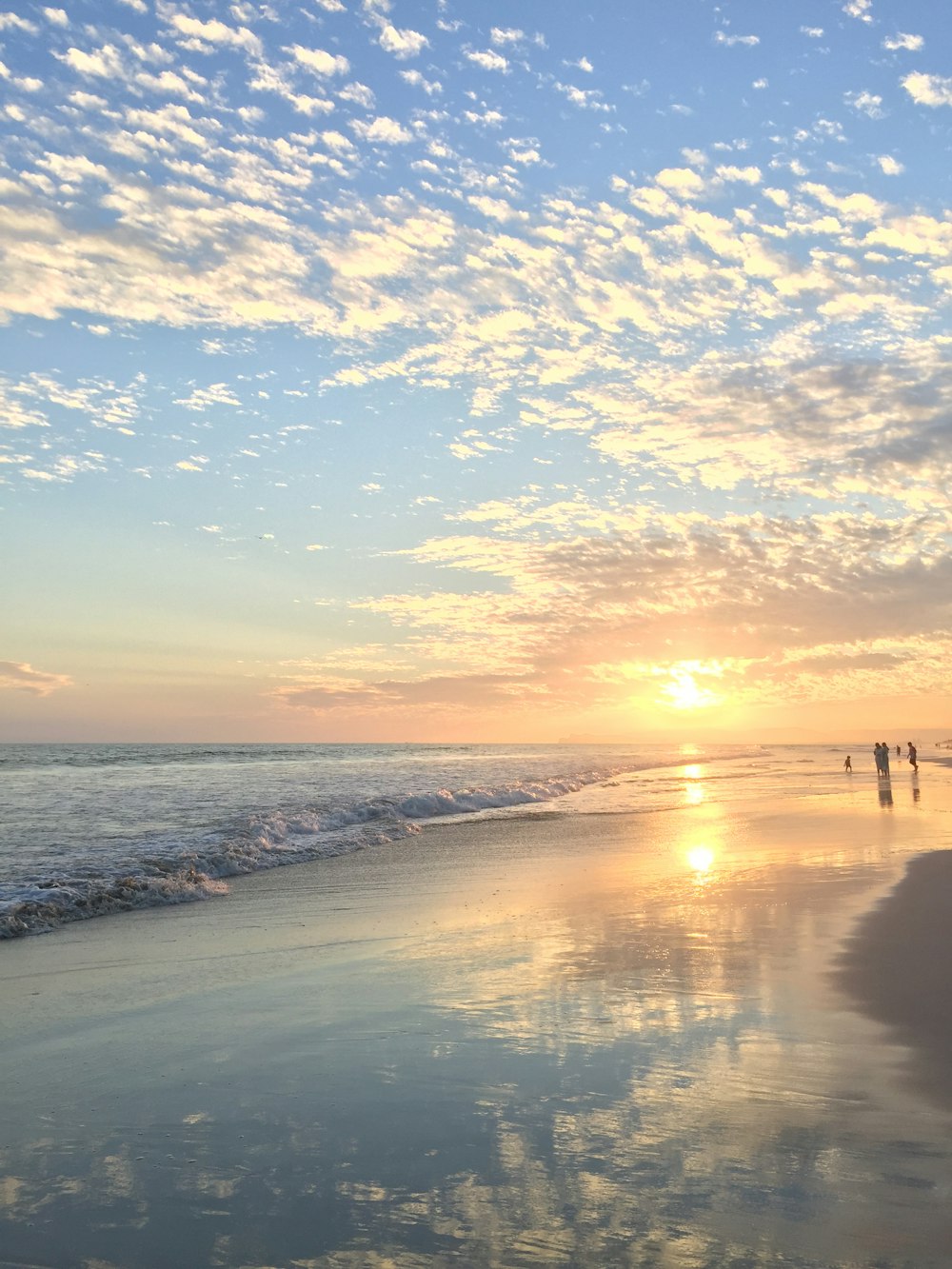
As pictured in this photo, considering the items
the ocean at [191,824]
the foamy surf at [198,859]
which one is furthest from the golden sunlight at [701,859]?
the foamy surf at [198,859]

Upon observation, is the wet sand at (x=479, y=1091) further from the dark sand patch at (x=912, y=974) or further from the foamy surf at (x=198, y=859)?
the foamy surf at (x=198, y=859)

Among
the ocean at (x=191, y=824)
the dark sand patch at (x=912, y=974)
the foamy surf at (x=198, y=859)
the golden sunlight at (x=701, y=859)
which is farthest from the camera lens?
the golden sunlight at (x=701, y=859)

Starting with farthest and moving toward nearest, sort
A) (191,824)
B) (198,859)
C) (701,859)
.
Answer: (191,824) → (701,859) → (198,859)

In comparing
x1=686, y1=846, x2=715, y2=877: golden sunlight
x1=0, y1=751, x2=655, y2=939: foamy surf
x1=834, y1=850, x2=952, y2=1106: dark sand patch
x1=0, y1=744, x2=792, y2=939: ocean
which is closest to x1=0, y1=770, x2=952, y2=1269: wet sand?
x1=834, y1=850, x2=952, y2=1106: dark sand patch

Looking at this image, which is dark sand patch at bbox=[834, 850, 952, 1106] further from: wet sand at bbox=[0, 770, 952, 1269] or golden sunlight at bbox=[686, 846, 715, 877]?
golden sunlight at bbox=[686, 846, 715, 877]

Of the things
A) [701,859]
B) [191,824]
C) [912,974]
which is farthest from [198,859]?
[912,974]

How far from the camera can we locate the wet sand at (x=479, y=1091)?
397 centimetres

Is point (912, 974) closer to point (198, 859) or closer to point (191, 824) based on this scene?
point (198, 859)

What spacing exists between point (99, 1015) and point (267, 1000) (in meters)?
1.36

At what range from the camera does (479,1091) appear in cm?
552

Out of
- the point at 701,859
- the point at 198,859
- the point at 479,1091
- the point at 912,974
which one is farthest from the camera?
the point at 701,859

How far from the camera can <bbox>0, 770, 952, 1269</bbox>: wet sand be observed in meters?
3.97

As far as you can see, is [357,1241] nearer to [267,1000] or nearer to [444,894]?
[267,1000]

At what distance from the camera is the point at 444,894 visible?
13367 millimetres
